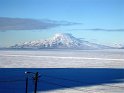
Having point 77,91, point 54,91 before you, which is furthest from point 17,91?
point 77,91

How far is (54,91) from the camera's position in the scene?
13445 millimetres

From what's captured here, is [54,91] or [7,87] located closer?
[54,91]

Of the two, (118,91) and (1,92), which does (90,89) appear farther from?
(1,92)

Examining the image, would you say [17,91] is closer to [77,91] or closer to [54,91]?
[54,91]

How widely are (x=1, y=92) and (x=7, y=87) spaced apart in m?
1.63

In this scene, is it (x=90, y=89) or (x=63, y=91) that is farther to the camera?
(x=90, y=89)

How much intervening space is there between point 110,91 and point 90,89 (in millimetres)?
1099

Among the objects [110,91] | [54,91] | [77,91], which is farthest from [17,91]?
[110,91]

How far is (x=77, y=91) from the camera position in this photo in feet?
44.4

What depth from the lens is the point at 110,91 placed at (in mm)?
13406

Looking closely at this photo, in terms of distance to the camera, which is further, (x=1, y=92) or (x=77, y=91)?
(x=77, y=91)

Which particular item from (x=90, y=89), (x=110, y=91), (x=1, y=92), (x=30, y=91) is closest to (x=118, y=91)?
(x=110, y=91)

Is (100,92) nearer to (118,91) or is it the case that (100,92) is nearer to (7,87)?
(118,91)

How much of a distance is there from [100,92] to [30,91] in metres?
2.62
